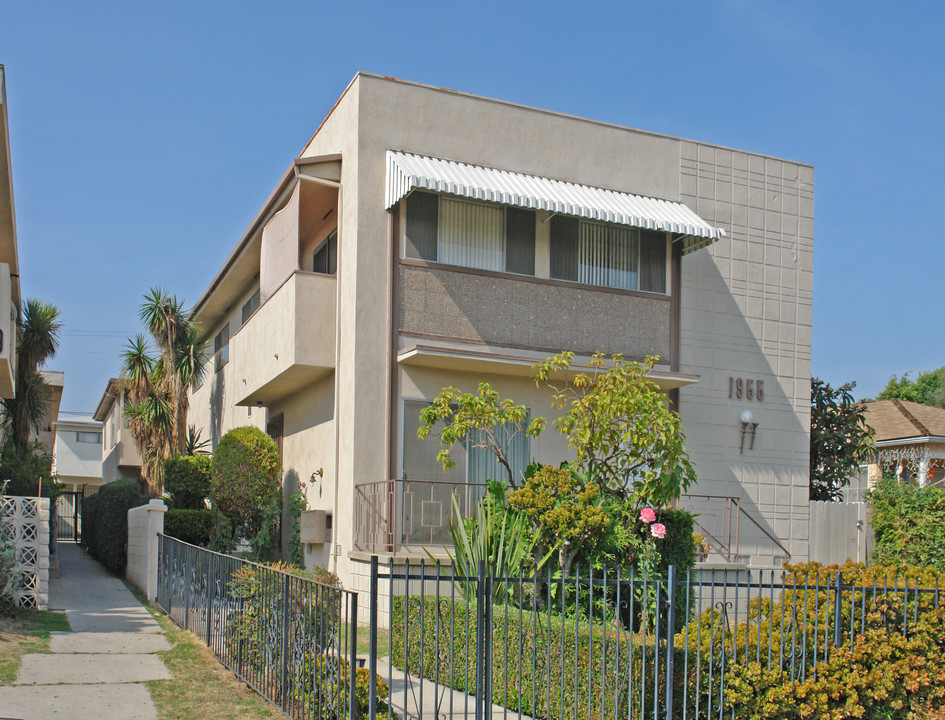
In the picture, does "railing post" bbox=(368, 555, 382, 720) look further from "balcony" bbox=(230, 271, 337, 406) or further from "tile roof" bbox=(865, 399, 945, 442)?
"tile roof" bbox=(865, 399, 945, 442)

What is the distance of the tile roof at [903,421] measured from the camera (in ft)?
93.0

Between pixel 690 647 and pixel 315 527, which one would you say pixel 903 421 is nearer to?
pixel 315 527

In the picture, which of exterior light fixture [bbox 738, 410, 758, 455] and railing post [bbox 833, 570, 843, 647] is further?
exterior light fixture [bbox 738, 410, 758, 455]

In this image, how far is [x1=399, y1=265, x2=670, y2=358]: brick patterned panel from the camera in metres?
14.9

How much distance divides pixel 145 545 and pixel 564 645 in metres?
11.3

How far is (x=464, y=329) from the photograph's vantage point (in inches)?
587

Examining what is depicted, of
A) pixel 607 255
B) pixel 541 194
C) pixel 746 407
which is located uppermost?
pixel 541 194

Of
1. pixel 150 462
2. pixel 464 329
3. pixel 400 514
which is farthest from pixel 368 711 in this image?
pixel 150 462

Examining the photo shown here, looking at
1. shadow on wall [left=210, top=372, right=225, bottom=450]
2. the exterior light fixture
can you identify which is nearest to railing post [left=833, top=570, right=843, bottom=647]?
the exterior light fixture

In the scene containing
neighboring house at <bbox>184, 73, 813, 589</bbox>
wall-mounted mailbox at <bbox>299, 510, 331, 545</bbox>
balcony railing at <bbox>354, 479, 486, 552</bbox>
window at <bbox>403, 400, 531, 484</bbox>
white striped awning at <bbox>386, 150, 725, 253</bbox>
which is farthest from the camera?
wall-mounted mailbox at <bbox>299, 510, 331, 545</bbox>

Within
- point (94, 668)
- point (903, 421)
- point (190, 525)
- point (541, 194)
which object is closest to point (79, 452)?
point (190, 525)

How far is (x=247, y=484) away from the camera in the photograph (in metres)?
17.2

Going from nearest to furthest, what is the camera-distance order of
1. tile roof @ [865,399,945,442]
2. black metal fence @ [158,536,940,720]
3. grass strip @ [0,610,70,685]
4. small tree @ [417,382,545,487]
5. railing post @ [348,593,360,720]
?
railing post @ [348,593,360,720], black metal fence @ [158,536,940,720], grass strip @ [0,610,70,685], small tree @ [417,382,545,487], tile roof @ [865,399,945,442]

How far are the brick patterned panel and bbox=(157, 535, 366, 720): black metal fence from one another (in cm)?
495
